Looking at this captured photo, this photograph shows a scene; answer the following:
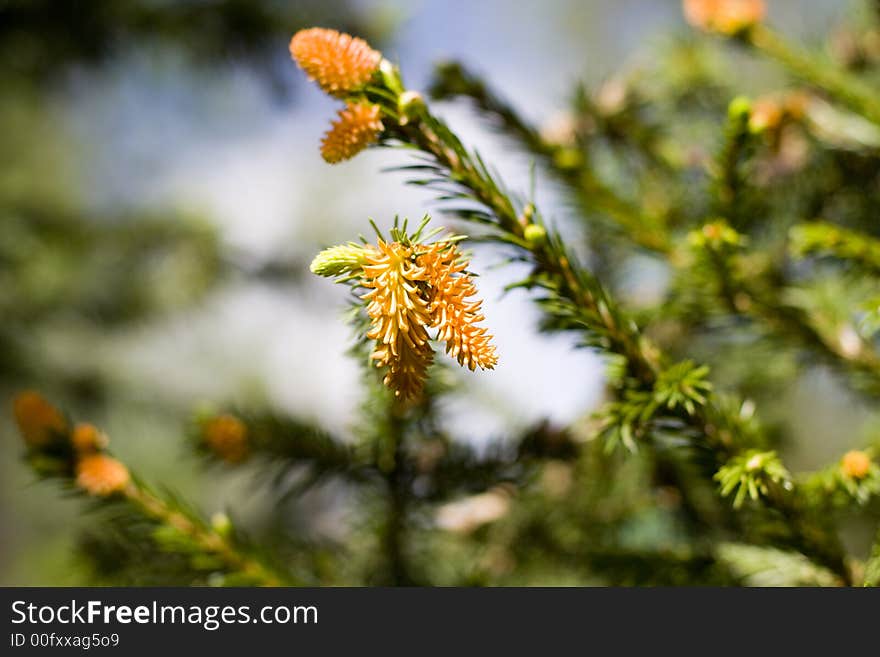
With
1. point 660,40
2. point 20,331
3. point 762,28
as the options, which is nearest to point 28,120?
point 20,331

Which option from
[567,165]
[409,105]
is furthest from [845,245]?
[409,105]

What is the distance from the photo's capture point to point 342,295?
0.43 m

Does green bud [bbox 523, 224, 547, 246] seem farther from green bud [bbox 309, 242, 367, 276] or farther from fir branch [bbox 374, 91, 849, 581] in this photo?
green bud [bbox 309, 242, 367, 276]

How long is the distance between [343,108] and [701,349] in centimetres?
63

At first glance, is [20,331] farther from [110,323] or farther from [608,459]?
[608,459]

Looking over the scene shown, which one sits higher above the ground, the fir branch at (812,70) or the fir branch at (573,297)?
the fir branch at (812,70)

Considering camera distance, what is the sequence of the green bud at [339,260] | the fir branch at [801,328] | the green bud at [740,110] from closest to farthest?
the green bud at [339,260], the green bud at [740,110], the fir branch at [801,328]

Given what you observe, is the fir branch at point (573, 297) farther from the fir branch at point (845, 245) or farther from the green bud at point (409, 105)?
the fir branch at point (845, 245)

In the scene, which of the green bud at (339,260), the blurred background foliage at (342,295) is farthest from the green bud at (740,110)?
the green bud at (339,260)

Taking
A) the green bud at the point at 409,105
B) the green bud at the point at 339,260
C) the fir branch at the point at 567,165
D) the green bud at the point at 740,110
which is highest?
the fir branch at the point at 567,165

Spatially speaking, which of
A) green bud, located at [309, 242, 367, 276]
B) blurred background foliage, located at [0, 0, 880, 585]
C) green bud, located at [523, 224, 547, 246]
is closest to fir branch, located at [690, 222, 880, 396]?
blurred background foliage, located at [0, 0, 880, 585]

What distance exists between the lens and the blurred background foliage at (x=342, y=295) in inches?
23.9

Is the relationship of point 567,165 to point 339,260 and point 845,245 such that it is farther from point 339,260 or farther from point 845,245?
point 339,260

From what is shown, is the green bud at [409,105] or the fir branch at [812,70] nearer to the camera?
the green bud at [409,105]
